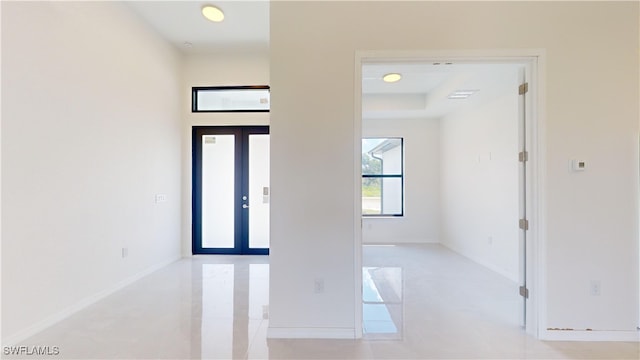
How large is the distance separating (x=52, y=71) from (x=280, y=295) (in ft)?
9.38

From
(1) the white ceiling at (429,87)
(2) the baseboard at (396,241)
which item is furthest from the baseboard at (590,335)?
(2) the baseboard at (396,241)

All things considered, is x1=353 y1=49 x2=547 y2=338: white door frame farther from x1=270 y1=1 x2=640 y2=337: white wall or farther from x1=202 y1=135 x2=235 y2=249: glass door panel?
Result: x1=202 y1=135 x2=235 y2=249: glass door panel

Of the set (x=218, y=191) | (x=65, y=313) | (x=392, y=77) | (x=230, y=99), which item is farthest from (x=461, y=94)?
(x=65, y=313)

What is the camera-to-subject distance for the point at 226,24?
4.23m

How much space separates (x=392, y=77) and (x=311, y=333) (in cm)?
354

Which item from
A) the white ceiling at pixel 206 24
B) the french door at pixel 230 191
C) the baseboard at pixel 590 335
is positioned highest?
the white ceiling at pixel 206 24

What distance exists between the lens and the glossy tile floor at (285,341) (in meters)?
2.33

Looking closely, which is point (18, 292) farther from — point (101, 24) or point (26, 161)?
point (101, 24)

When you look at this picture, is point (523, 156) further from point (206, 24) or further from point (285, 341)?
point (206, 24)

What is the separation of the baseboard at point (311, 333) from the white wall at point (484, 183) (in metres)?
2.77

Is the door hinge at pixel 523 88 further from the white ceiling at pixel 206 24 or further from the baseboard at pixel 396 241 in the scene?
the baseboard at pixel 396 241

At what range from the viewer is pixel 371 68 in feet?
13.3

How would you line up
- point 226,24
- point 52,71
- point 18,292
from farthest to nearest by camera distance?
1. point 226,24
2. point 52,71
3. point 18,292

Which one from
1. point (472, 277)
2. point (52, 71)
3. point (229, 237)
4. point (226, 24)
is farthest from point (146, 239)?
point (472, 277)
